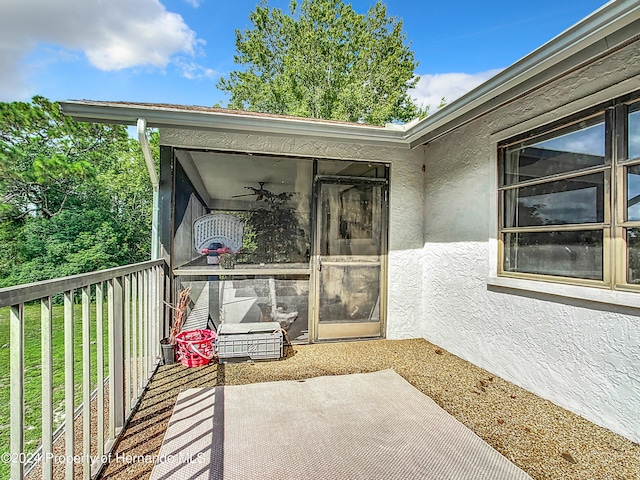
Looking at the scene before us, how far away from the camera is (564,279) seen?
3154 millimetres

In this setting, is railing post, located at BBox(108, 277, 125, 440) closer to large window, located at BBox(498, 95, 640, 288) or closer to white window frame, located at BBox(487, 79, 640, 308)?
white window frame, located at BBox(487, 79, 640, 308)

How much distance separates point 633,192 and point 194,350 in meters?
4.37

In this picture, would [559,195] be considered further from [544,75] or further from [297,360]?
[297,360]

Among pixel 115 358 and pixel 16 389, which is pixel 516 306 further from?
pixel 16 389

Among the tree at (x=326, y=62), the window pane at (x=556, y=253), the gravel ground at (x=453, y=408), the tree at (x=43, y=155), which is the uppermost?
the tree at (x=326, y=62)

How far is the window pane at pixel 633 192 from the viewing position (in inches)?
103

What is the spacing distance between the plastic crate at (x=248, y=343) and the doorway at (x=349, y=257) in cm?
80

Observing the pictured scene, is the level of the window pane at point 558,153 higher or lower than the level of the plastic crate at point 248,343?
higher

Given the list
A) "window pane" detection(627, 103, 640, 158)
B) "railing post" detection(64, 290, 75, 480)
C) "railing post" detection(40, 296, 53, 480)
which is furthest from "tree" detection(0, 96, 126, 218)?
"window pane" detection(627, 103, 640, 158)

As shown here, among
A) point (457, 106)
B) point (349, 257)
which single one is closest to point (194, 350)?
point (349, 257)

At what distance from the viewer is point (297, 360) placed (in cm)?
425

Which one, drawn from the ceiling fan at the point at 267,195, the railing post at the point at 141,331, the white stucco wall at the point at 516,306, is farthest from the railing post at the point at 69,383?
the white stucco wall at the point at 516,306

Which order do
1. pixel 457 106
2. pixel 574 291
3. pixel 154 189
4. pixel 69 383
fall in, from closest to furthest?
pixel 69 383 → pixel 574 291 → pixel 457 106 → pixel 154 189

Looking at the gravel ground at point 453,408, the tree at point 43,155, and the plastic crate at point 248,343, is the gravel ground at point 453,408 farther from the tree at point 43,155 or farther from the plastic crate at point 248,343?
the tree at point 43,155
